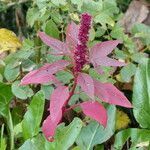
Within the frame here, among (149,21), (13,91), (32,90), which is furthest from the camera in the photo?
(149,21)

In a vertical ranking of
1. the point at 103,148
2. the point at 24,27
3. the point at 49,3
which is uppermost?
the point at 49,3

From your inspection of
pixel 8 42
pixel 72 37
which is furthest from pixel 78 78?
pixel 8 42

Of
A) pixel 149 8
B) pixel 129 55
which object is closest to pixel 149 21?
pixel 149 8

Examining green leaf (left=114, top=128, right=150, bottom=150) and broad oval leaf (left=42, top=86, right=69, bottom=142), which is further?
green leaf (left=114, top=128, right=150, bottom=150)

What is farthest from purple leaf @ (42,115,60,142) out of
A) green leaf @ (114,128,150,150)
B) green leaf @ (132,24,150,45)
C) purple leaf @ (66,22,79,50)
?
green leaf @ (132,24,150,45)

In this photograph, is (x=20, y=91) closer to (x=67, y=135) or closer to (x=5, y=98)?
(x=5, y=98)

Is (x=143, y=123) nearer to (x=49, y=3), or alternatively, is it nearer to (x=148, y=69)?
(x=148, y=69)

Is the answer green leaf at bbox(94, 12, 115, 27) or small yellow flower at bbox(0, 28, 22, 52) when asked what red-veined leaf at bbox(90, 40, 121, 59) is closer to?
green leaf at bbox(94, 12, 115, 27)

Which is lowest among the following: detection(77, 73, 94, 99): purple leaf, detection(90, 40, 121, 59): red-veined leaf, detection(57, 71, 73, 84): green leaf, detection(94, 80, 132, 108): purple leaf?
detection(57, 71, 73, 84): green leaf
